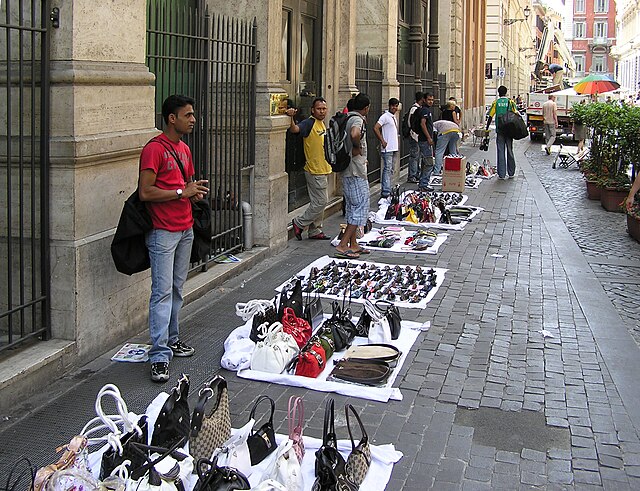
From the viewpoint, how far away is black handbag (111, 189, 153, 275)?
19.2 feet

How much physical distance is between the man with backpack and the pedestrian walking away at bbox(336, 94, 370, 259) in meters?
7.59

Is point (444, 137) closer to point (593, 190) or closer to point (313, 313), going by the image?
point (593, 190)

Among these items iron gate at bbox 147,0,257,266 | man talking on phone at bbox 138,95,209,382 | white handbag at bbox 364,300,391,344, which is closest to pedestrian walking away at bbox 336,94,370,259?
iron gate at bbox 147,0,257,266

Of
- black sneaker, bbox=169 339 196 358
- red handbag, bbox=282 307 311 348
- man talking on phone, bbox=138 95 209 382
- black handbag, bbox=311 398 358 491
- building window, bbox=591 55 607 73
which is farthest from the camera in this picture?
building window, bbox=591 55 607 73

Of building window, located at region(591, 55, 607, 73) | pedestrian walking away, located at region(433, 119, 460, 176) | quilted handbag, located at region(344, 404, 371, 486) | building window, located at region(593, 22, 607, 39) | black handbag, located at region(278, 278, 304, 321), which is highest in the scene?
building window, located at region(593, 22, 607, 39)

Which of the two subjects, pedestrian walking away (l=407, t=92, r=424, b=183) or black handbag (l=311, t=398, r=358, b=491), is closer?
black handbag (l=311, t=398, r=358, b=491)

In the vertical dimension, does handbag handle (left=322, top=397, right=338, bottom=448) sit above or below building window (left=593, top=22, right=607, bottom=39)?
below

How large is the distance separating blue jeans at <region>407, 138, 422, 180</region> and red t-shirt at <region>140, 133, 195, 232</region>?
1256 centimetres

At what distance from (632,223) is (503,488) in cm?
867

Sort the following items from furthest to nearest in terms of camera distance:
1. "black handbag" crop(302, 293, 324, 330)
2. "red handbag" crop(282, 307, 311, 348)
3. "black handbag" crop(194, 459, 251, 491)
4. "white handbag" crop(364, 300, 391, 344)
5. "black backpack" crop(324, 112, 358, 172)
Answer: "black backpack" crop(324, 112, 358, 172) → "black handbag" crop(302, 293, 324, 330) → "white handbag" crop(364, 300, 391, 344) → "red handbag" crop(282, 307, 311, 348) → "black handbag" crop(194, 459, 251, 491)

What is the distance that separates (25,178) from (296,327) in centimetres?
233

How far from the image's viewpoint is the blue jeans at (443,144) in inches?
740

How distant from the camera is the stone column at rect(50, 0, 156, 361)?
5895 mm

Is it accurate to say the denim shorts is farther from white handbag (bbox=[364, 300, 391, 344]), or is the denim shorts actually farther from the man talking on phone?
the man talking on phone
